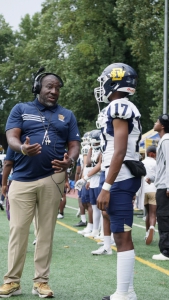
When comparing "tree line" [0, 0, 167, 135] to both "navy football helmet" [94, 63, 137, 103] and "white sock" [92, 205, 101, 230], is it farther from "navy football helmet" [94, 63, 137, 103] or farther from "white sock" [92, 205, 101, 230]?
"navy football helmet" [94, 63, 137, 103]

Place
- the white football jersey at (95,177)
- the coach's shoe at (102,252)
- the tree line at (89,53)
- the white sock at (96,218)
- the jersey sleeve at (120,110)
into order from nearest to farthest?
A: the jersey sleeve at (120,110) < the coach's shoe at (102,252) < the white football jersey at (95,177) < the white sock at (96,218) < the tree line at (89,53)

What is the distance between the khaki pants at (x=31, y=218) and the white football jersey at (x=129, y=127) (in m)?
0.82

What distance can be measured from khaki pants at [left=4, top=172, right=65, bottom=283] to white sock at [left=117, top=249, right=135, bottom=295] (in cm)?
103

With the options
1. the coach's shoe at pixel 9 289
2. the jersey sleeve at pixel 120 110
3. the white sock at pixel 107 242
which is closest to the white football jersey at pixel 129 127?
the jersey sleeve at pixel 120 110

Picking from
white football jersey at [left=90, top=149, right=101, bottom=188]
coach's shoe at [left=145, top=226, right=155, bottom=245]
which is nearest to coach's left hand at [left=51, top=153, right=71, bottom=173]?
coach's shoe at [left=145, top=226, right=155, bottom=245]

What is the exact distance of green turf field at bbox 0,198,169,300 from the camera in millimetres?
7062

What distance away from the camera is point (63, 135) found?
23.0ft

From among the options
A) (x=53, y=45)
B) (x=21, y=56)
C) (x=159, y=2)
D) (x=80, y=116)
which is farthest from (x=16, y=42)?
(x=159, y=2)

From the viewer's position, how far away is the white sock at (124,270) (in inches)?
237

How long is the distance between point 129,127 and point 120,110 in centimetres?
22

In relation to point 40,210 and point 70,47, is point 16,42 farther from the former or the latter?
point 40,210

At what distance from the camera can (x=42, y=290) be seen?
22.0 ft

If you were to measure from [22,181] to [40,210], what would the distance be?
0.34 meters

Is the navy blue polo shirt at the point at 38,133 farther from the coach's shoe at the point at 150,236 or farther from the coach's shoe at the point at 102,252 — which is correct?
the coach's shoe at the point at 150,236
